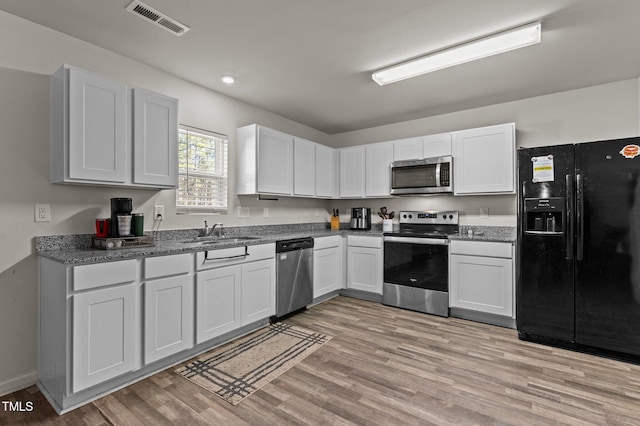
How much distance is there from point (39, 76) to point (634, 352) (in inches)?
200

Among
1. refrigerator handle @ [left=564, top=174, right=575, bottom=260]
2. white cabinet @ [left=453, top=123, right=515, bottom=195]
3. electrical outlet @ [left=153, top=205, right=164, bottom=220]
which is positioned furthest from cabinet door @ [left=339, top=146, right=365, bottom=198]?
electrical outlet @ [left=153, top=205, right=164, bottom=220]

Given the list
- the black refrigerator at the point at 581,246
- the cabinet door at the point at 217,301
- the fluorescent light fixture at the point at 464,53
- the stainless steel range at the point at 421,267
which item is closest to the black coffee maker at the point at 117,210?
the cabinet door at the point at 217,301

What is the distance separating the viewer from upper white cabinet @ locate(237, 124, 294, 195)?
A: 144 inches

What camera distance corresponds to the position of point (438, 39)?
8.19ft

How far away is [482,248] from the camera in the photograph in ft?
11.3

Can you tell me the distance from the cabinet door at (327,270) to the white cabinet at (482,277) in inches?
57.3

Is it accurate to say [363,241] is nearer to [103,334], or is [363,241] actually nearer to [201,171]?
[201,171]

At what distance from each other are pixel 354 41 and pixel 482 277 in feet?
8.93

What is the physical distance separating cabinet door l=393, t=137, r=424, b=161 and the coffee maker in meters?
0.91

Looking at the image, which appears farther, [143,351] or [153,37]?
[153,37]

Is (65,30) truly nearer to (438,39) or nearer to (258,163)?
(258,163)

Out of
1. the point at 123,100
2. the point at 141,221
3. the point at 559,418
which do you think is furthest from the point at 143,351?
the point at 559,418

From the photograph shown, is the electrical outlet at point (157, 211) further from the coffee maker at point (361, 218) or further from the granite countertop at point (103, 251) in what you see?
the coffee maker at point (361, 218)

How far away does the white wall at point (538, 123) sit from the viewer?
3324mm
